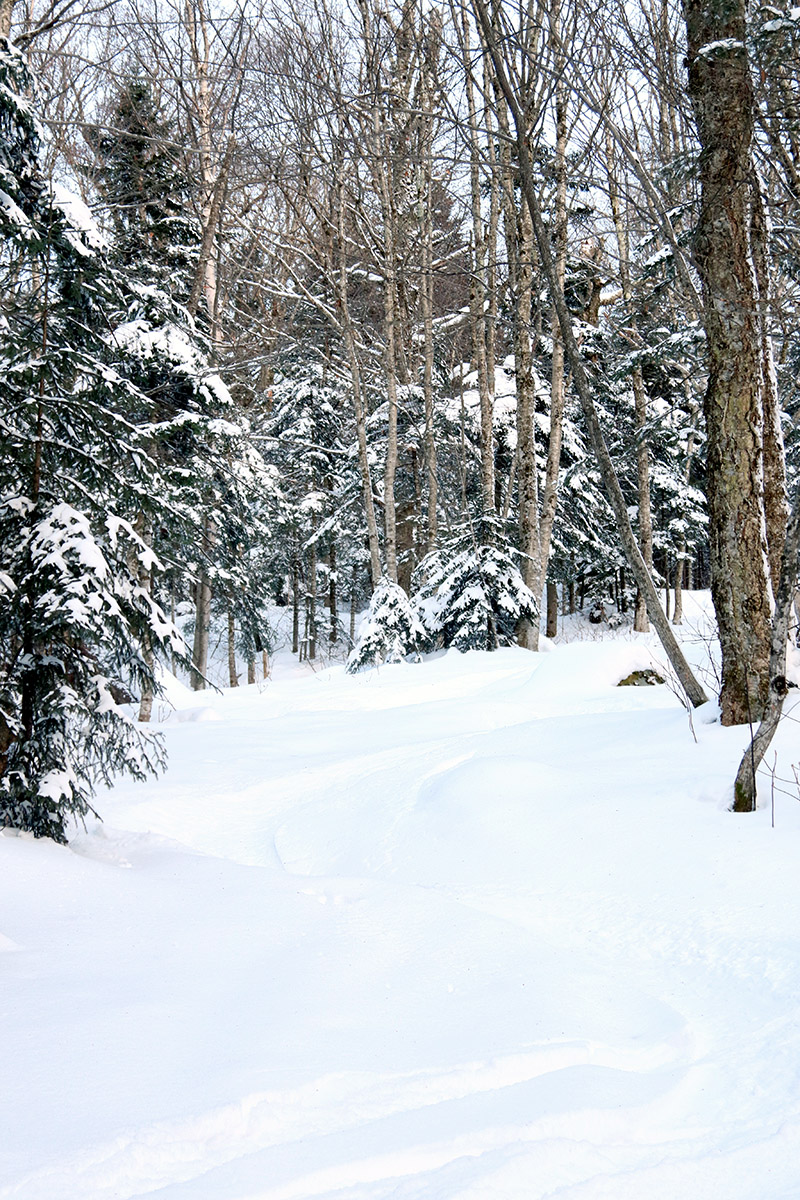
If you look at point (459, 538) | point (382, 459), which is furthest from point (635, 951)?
point (382, 459)

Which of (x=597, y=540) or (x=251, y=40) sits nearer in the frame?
(x=251, y=40)

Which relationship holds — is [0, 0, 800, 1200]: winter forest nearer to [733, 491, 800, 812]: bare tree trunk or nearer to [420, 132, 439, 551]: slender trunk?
[733, 491, 800, 812]: bare tree trunk

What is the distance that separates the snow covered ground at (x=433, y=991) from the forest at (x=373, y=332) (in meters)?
0.63

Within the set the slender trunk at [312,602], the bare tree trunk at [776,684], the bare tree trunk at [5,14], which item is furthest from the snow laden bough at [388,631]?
the slender trunk at [312,602]

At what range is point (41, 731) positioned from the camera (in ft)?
12.9

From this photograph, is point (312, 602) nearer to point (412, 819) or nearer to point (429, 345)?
point (429, 345)

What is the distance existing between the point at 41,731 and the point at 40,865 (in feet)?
2.75

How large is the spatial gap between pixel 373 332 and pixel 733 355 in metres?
11.8

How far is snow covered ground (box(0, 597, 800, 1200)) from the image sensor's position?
1.63 m

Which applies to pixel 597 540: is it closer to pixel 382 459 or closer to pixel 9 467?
pixel 382 459

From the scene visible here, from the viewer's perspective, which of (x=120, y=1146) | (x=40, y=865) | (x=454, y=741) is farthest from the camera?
(x=454, y=741)

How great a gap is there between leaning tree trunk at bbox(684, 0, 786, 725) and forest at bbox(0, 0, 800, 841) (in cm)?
2

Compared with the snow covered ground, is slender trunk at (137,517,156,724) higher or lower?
higher

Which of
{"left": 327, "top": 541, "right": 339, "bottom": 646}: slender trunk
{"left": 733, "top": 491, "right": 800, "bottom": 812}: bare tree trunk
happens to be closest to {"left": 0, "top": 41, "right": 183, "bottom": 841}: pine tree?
{"left": 733, "top": 491, "right": 800, "bottom": 812}: bare tree trunk
